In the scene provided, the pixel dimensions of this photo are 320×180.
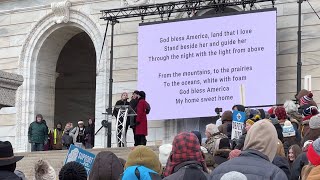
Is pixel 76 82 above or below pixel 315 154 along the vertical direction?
above

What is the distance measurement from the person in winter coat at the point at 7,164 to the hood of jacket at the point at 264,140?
2001mm

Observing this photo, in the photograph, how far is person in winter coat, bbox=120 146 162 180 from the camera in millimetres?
7926

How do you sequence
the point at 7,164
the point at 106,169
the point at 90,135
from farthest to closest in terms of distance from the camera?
the point at 90,135
the point at 106,169
the point at 7,164

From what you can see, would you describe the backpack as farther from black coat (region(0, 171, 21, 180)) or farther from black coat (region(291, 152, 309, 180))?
black coat (region(291, 152, 309, 180))

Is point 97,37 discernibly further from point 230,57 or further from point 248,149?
point 248,149

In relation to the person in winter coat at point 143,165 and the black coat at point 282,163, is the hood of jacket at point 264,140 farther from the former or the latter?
the black coat at point 282,163

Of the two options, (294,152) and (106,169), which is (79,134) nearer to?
(294,152)

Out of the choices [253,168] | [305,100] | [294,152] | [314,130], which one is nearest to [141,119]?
[305,100]

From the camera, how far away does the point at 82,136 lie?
25.3 meters

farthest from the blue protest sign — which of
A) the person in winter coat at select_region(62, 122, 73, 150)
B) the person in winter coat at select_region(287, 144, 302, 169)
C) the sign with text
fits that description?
the person in winter coat at select_region(62, 122, 73, 150)

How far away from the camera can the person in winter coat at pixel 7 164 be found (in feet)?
25.4

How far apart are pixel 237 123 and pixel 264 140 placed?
850cm

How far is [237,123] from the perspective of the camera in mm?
15688

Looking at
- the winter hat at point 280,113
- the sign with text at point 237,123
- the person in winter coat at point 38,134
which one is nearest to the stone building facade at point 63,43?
the person in winter coat at point 38,134
